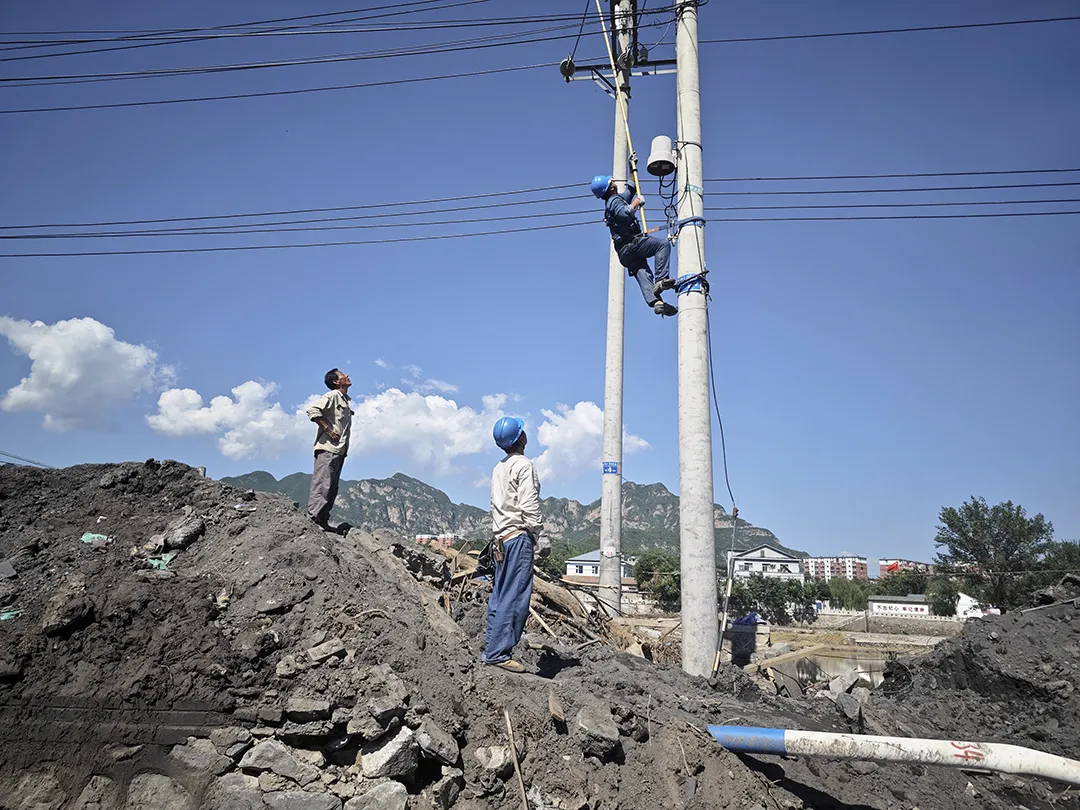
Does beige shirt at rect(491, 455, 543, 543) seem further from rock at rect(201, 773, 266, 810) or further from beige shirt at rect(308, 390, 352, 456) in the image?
beige shirt at rect(308, 390, 352, 456)

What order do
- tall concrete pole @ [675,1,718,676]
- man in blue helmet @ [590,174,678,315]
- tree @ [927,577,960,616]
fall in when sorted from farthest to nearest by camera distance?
1. tree @ [927,577,960,616]
2. man in blue helmet @ [590,174,678,315]
3. tall concrete pole @ [675,1,718,676]

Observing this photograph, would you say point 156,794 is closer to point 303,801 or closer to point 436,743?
point 303,801

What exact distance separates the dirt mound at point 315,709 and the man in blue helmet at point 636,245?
4.37 m

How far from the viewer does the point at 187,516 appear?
6.19 metres

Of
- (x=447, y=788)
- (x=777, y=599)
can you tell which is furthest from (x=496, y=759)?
(x=777, y=599)

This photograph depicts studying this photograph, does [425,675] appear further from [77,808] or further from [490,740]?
[77,808]

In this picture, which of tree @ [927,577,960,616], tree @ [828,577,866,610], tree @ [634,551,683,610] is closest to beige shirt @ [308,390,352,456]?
tree @ [634,551,683,610]

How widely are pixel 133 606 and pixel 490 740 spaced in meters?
2.74

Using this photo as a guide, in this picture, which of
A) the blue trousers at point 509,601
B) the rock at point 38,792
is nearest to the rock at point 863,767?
the blue trousers at point 509,601

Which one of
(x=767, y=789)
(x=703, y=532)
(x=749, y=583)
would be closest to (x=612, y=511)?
(x=703, y=532)

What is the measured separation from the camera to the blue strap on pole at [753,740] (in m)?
4.24

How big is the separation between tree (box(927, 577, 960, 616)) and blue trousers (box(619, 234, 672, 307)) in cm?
5065

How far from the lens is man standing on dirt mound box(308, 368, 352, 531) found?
7.23 meters

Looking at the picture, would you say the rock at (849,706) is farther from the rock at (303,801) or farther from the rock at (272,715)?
the rock at (272,715)
